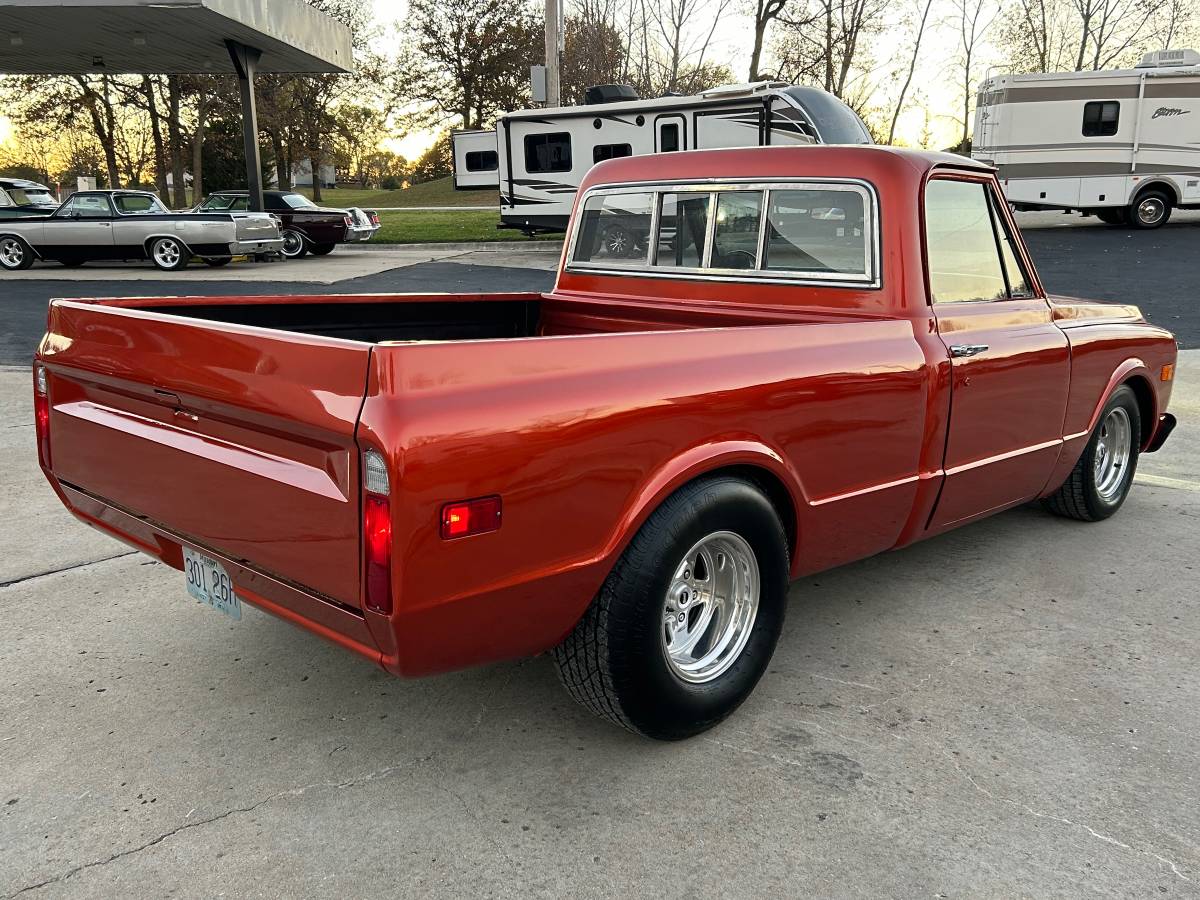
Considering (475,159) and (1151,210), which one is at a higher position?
(475,159)

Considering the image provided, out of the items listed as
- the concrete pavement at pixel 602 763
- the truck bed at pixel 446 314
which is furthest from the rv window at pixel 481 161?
the concrete pavement at pixel 602 763

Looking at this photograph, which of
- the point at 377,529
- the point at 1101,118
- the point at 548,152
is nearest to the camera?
the point at 377,529

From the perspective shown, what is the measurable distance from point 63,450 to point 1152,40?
56278mm

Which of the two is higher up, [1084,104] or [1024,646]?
[1084,104]

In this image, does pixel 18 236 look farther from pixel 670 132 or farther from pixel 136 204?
pixel 670 132

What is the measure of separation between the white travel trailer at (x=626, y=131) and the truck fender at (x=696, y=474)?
12551mm

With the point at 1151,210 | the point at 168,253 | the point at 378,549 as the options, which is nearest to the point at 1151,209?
the point at 1151,210

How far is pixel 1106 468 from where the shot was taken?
5.09 metres

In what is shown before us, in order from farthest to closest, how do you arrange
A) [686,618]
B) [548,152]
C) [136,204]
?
[548,152], [136,204], [686,618]

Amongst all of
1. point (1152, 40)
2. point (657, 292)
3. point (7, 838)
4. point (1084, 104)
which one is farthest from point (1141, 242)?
point (1152, 40)

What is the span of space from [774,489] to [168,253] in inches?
712

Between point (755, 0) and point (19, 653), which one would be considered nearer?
point (19, 653)

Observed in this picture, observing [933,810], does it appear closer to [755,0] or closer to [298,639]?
[298,639]

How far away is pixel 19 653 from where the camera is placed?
3.47 m
